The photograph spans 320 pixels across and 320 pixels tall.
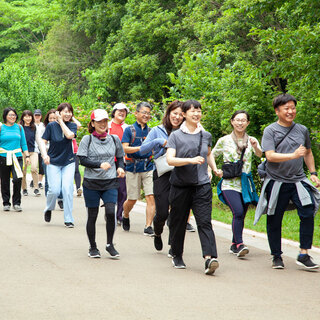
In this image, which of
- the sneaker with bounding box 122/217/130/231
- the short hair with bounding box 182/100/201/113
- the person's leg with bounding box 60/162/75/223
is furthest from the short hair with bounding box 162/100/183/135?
the person's leg with bounding box 60/162/75/223

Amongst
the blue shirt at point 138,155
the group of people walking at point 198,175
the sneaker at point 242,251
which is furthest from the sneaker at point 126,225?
the sneaker at point 242,251

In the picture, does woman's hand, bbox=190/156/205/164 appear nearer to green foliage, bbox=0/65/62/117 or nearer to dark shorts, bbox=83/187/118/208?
dark shorts, bbox=83/187/118/208

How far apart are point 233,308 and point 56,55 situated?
42430 mm

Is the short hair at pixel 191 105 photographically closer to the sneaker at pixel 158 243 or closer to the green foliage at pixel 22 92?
the sneaker at pixel 158 243

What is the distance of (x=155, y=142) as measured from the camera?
8375mm

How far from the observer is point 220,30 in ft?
96.4

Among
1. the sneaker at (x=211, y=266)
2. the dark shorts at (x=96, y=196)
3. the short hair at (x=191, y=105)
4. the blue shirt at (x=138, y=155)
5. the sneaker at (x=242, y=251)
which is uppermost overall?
the short hair at (x=191, y=105)

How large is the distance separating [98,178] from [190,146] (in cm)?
147

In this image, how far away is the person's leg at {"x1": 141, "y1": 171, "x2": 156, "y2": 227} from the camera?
33.8 feet

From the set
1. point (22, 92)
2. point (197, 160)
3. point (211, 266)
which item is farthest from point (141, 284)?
point (22, 92)

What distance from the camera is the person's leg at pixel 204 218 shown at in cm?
739

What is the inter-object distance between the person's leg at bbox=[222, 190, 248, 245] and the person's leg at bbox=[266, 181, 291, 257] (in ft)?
2.09

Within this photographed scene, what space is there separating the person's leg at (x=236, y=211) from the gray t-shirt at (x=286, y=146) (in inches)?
36.8

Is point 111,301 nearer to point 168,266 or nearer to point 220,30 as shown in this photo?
point 168,266
